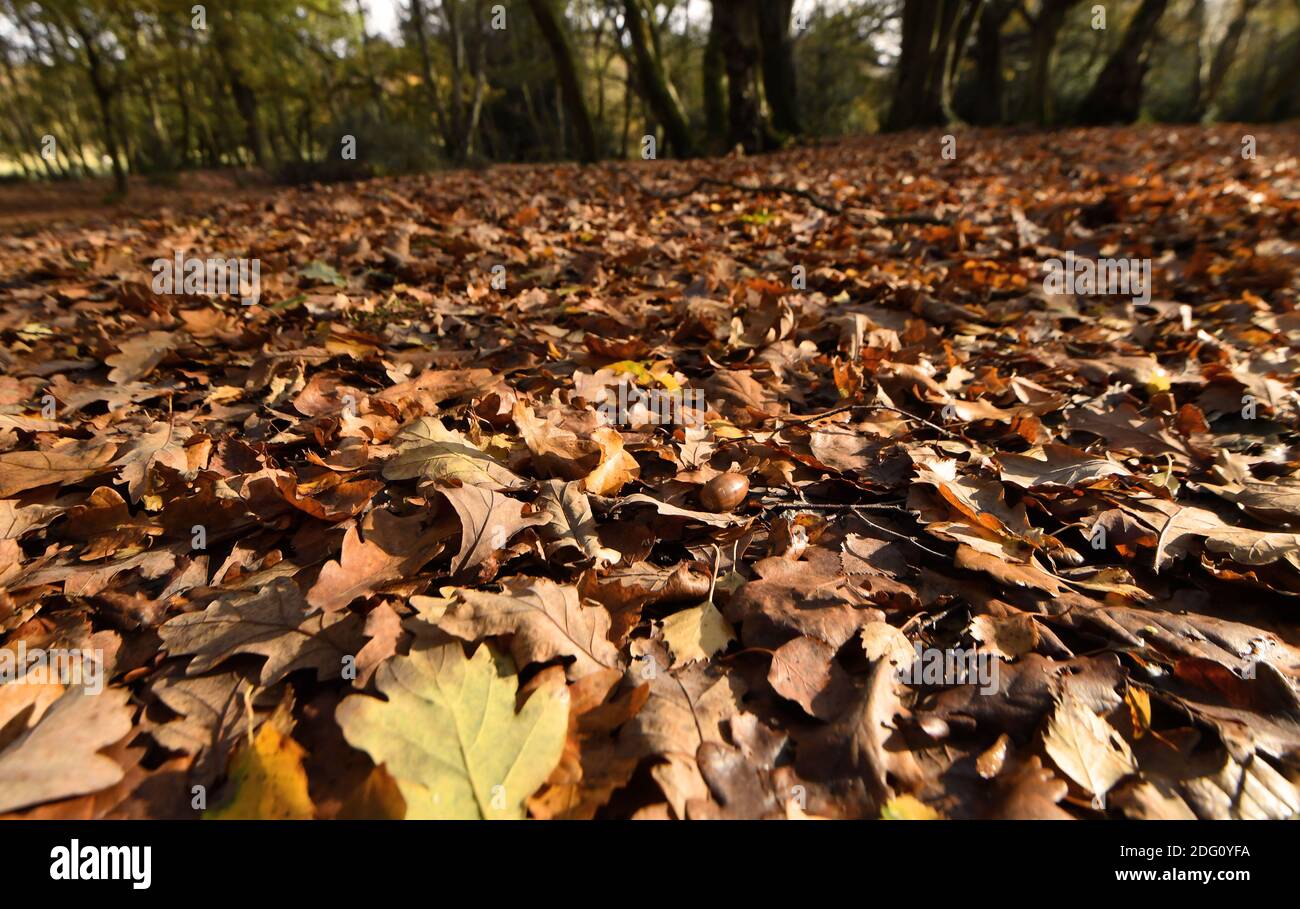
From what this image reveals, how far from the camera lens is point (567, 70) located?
12.3 metres

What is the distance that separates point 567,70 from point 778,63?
6833 mm

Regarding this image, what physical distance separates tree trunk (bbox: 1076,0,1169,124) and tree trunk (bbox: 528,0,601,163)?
1179cm

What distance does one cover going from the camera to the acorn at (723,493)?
1.66 meters

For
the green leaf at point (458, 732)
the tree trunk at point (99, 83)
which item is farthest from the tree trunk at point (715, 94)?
the green leaf at point (458, 732)

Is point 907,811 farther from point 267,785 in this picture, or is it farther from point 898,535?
point 267,785

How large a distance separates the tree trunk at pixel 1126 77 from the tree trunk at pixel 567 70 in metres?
11.8

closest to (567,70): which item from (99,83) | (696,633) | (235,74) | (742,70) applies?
(742,70)

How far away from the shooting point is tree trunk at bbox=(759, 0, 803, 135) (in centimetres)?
1609

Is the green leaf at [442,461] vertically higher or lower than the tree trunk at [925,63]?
lower

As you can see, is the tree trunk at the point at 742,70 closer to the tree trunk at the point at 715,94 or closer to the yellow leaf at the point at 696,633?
the tree trunk at the point at 715,94

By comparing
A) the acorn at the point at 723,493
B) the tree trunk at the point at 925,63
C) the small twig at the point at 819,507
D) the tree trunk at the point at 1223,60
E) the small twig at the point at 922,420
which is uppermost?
the tree trunk at the point at 1223,60
